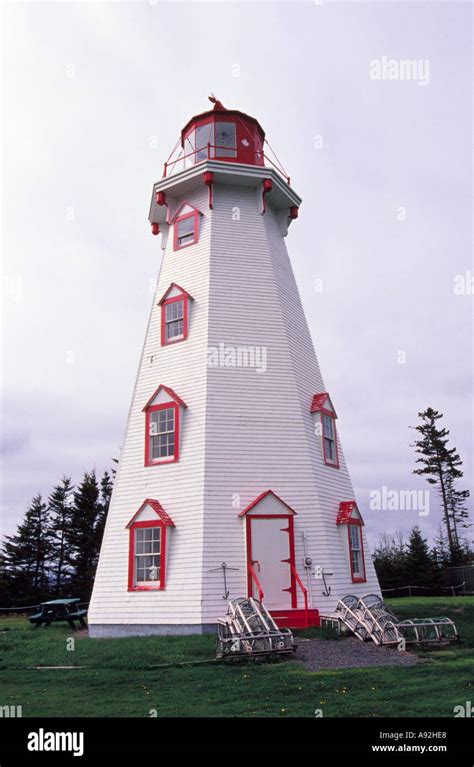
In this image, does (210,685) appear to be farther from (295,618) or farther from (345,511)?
(345,511)

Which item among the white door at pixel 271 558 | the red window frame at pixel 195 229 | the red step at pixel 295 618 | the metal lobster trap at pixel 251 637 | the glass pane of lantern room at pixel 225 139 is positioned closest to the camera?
the metal lobster trap at pixel 251 637

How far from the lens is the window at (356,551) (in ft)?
61.0

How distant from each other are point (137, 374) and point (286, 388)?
17.3ft

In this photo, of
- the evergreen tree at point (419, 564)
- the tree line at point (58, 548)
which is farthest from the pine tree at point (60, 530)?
the evergreen tree at point (419, 564)

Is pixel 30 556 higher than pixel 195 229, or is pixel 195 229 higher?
pixel 195 229

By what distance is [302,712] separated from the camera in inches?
324

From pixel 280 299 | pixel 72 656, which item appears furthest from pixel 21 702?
pixel 280 299

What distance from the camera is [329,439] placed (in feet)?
65.8

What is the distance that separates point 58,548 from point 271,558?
30.7 m

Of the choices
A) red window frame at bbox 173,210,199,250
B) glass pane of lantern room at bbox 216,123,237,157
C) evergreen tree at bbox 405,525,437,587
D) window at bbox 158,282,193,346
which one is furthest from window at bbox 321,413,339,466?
evergreen tree at bbox 405,525,437,587

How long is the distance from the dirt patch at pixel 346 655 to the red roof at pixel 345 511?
465cm

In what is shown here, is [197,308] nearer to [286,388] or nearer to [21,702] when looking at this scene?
[286,388]

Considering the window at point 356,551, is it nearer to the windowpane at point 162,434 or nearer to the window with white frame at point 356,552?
the window with white frame at point 356,552

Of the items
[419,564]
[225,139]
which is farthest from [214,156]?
[419,564]
